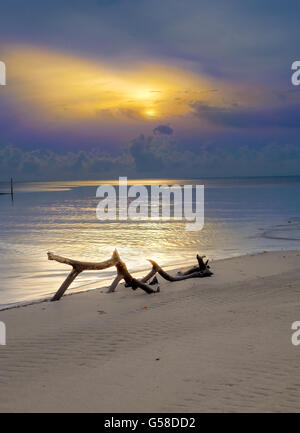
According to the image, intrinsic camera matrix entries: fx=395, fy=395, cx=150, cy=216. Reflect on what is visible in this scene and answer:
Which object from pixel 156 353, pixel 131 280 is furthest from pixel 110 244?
pixel 156 353

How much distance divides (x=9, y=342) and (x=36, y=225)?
29346 millimetres

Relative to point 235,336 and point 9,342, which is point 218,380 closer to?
point 235,336

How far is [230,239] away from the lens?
25078 mm

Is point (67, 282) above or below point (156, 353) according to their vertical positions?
above

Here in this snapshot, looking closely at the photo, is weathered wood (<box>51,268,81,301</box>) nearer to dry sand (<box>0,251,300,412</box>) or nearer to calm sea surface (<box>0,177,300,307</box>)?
dry sand (<box>0,251,300,412</box>)

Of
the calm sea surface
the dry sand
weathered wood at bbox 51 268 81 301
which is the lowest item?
the dry sand

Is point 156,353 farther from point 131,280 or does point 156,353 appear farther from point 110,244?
point 110,244

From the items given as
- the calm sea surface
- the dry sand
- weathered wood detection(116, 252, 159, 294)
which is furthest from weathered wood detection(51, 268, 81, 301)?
the calm sea surface

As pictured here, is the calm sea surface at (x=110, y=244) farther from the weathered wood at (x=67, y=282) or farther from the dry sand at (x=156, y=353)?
the dry sand at (x=156, y=353)

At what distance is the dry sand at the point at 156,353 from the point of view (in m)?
5.39

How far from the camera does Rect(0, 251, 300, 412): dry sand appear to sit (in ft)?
17.7

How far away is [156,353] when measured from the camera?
690 centimetres

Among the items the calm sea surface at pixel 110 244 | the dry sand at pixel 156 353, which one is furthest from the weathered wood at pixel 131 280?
the calm sea surface at pixel 110 244
